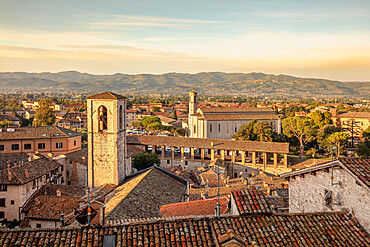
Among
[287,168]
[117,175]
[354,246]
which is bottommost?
[287,168]

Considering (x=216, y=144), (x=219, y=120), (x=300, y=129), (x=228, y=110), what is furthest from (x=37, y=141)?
(x=228, y=110)

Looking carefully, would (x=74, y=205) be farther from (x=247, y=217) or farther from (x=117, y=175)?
(x=247, y=217)

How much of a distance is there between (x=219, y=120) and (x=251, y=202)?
52.8 metres

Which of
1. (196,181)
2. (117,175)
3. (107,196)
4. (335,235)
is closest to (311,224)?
(335,235)

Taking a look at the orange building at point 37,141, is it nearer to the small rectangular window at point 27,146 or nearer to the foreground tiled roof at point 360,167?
the small rectangular window at point 27,146

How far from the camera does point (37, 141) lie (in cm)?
3606

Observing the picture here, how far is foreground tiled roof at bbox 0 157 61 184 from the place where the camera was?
21380 mm

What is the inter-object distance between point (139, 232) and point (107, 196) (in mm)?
12674

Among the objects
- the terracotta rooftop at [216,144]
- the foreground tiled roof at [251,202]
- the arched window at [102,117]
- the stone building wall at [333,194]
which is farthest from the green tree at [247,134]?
the foreground tiled roof at [251,202]

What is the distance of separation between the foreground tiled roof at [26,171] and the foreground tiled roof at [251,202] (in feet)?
59.6

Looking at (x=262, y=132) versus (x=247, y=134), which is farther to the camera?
(x=247, y=134)

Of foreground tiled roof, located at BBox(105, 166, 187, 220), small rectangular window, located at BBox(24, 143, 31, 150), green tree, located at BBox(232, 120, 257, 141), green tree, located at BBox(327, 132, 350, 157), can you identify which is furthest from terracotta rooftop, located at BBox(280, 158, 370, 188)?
green tree, located at BBox(327, 132, 350, 157)

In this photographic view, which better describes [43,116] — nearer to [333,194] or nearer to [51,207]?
[51,207]

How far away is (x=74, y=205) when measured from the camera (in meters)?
19.1
